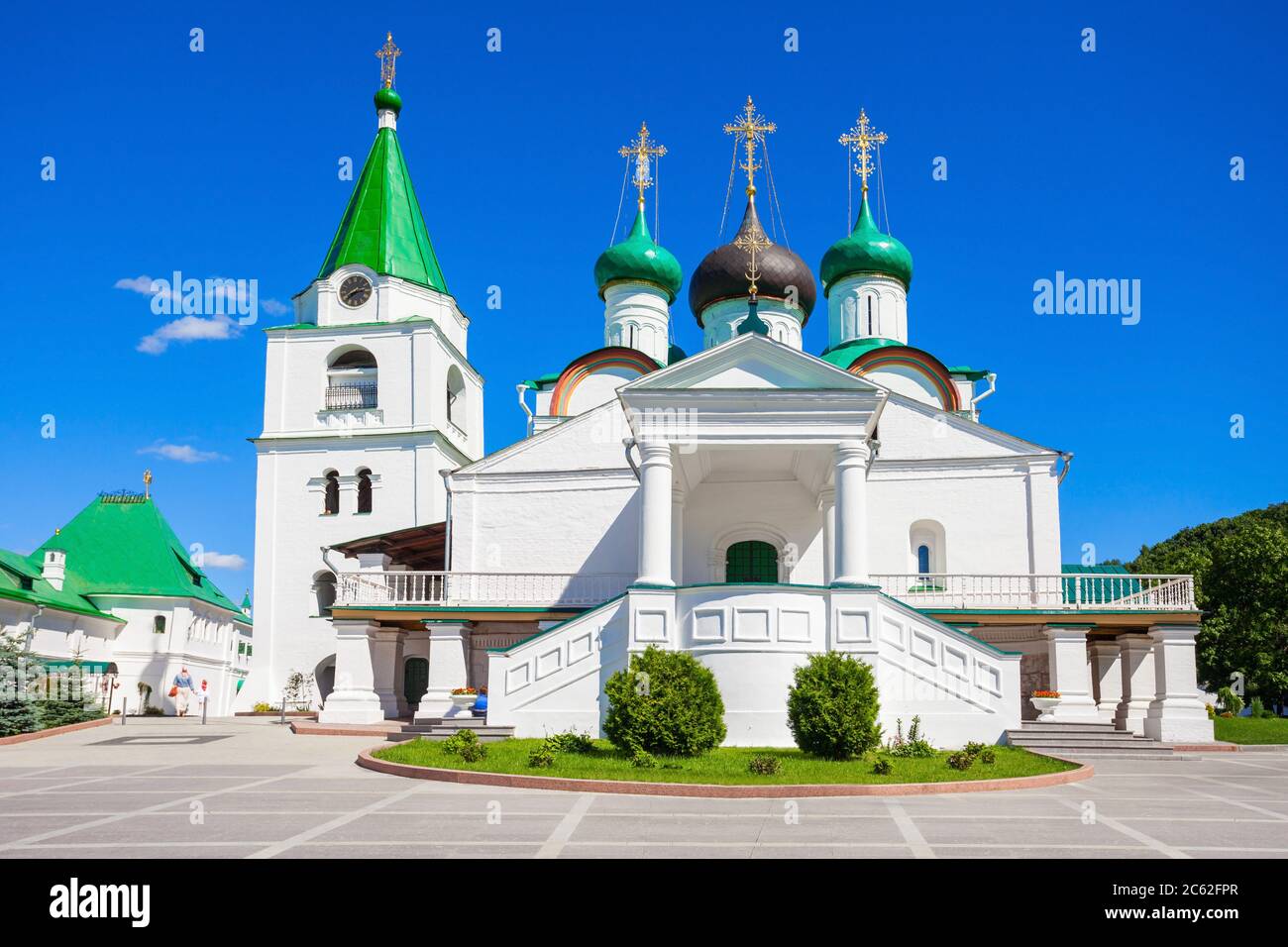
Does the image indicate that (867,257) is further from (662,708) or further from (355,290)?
(662,708)

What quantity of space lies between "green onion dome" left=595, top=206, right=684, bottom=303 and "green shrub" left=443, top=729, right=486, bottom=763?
23567 millimetres

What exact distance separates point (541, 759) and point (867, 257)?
25.1 meters

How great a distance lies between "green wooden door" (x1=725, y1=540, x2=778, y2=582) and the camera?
82.6 ft

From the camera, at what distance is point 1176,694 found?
75.1ft

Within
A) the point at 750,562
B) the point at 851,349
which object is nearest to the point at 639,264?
the point at 851,349

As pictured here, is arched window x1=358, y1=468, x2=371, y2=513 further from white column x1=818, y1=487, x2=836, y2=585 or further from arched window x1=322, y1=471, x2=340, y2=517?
white column x1=818, y1=487, x2=836, y2=585

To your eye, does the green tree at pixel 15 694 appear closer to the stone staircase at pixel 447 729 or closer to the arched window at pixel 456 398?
the stone staircase at pixel 447 729

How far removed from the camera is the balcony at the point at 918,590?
23391mm

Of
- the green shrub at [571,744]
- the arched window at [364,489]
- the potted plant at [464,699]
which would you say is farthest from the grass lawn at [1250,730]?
the arched window at [364,489]

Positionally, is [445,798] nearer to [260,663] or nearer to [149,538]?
[260,663]

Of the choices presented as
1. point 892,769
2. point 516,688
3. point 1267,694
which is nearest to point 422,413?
point 516,688

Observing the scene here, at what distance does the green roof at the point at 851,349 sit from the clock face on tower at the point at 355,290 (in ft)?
53.2

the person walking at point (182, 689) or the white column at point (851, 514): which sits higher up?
the white column at point (851, 514)
